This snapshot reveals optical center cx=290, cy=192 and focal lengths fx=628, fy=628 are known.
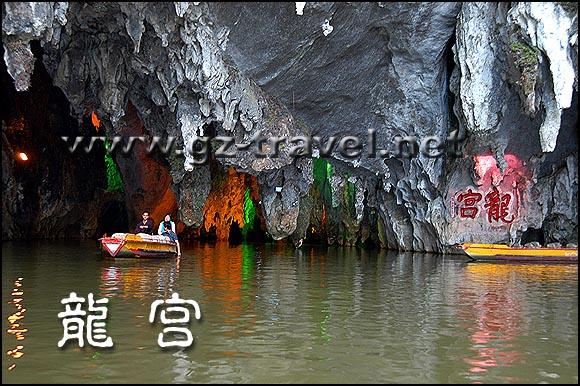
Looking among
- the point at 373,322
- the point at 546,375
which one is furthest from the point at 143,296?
the point at 546,375

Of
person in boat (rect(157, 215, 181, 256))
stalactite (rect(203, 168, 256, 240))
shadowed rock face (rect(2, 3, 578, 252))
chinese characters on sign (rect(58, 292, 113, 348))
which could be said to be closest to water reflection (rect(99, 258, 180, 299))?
chinese characters on sign (rect(58, 292, 113, 348))

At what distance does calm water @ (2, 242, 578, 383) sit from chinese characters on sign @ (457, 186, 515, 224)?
274 inches

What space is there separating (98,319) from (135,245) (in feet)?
27.2

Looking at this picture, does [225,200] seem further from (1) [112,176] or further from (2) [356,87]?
(2) [356,87]

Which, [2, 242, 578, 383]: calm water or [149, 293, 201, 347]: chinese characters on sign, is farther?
[149, 293, 201, 347]: chinese characters on sign

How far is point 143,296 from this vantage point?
29.1ft

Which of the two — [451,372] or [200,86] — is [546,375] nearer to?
[451,372]

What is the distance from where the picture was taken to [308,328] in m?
6.86

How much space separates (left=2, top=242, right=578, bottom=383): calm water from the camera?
5.07 meters

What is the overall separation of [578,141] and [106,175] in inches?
819

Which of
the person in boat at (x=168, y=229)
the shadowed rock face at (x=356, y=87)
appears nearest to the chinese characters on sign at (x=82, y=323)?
the shadowed rock face at (x=356, y=87)

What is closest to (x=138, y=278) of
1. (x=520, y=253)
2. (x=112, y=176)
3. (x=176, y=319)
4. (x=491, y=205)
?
(x=176, y=319)

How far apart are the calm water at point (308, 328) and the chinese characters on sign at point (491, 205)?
22.8ft

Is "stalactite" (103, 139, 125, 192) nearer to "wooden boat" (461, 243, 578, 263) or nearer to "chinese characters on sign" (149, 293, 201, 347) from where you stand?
"wooden boat" (461, 243, 578, 263)
